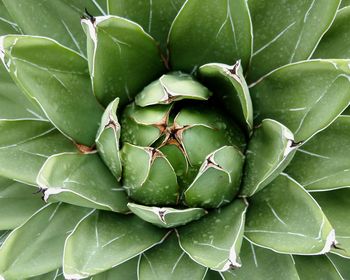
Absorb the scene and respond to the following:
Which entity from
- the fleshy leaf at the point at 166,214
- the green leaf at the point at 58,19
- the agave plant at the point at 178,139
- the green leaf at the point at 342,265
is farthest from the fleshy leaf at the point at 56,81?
the green leaf at the point at 342,265

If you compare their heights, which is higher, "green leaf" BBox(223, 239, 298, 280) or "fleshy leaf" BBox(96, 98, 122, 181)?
"fleshy leaf" BBox(96, 98, 122, 181)

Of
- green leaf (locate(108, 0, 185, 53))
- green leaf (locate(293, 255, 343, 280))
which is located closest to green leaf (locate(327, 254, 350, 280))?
green leaf (locate(293, 255, 343, 280))

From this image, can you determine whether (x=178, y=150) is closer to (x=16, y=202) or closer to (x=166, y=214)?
(x=166, y=214)

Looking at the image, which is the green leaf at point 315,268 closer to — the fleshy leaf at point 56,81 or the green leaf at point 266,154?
the green leaf at point 266,154

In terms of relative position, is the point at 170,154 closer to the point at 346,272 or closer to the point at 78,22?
the point at 78,22

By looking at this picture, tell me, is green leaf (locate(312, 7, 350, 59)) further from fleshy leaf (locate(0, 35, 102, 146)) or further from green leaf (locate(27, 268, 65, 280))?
green leaf (locate(27, 268, 65, 280))

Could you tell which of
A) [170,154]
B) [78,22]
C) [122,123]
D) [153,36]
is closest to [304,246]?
[170,154]
